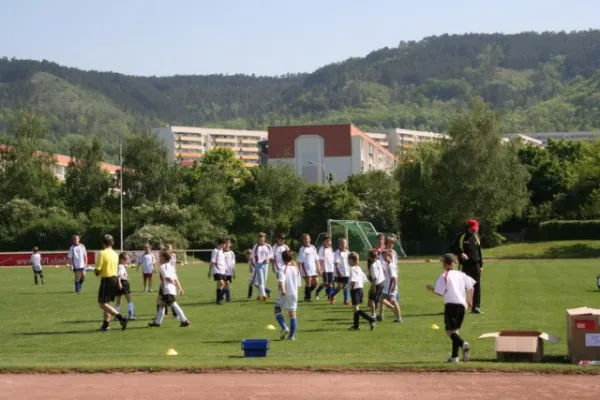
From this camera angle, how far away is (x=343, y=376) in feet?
48.2

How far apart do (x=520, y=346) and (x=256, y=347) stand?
4.52 m

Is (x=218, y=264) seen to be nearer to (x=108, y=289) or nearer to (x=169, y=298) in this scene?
(x=169, y=298)

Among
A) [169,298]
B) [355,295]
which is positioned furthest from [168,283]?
[355,295]

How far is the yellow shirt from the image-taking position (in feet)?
70.7

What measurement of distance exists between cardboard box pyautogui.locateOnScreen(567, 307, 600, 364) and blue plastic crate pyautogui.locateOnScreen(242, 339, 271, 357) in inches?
203

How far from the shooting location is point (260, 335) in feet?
67.7

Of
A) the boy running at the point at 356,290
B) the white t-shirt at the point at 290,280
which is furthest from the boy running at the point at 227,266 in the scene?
the white t-shirt at the point at 290,280

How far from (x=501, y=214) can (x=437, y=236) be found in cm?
789

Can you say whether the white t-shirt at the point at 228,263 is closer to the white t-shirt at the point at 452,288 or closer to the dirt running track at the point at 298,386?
the dirt running track at the point at 298,386

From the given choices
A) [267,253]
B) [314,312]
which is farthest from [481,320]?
[267,253]

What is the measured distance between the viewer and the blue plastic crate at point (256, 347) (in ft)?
55.3

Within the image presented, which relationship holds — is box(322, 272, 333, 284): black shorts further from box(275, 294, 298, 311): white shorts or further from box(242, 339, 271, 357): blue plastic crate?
box(242, 339, 271, 357): blue plastic crate

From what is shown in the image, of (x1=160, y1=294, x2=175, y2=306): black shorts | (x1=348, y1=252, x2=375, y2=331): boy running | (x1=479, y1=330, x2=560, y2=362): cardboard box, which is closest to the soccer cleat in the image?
(x1=479, y1=330, x2=560, y2=362): cardboard box

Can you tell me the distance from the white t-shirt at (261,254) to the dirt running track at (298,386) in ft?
46.2
